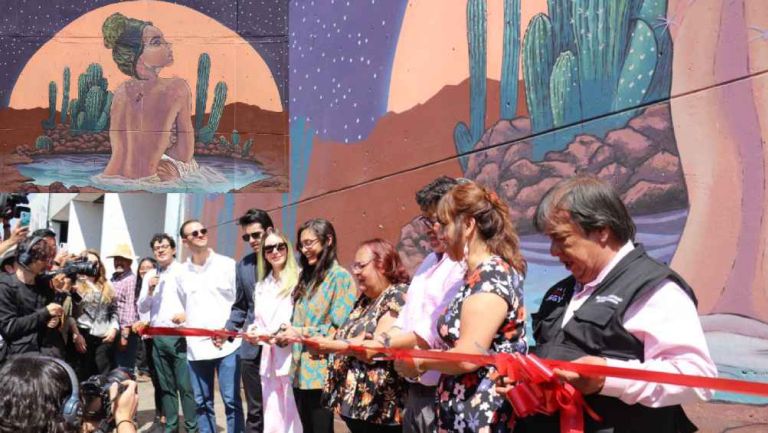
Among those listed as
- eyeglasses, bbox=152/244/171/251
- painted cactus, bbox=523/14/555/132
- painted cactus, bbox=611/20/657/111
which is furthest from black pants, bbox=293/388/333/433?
eyeglasses, bbox=152/244/171/251

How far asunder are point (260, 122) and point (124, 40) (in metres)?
1.50

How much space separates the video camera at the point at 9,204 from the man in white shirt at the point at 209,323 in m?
1.36

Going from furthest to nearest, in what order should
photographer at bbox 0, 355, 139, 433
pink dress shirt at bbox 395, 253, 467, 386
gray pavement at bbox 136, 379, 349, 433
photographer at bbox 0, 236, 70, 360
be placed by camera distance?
1. gray pavement at bbox 136, 379, 349, 433
2. photographer at bbox 0, 236, 70, 360
3. pink dress shirt at bbox 395, 253, 467, 386
4. photographer at bbox 0, 355, 139, 433

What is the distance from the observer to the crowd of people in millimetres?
2340

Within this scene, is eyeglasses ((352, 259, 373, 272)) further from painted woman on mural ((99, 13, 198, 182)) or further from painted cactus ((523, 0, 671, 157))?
painted woman on mural ((99, 13, 198, 182))

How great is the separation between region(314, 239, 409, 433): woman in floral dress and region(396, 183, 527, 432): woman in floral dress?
973 mm

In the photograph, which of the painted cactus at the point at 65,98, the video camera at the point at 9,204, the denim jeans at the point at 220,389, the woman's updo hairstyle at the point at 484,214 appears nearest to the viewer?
the woman's updo hairstyle at the point at 484,214

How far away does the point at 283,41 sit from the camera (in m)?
8.45

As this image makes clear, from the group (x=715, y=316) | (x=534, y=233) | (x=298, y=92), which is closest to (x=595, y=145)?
(x=534, y=233)

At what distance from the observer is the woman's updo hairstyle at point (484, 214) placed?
3.08 metres

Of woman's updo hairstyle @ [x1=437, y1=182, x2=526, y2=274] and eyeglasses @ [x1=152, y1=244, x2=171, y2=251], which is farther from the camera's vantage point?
eyeglasses @ [x1=152, y1=244, x2=171, y2=251]

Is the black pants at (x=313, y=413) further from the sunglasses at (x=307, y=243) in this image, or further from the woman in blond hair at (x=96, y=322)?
the woman in blond hair at (x=96, y=322)

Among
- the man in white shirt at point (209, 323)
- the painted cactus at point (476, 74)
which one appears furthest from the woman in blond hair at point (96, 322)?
the painted cactus at point (476, 74)

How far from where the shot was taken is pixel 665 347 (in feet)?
7.45
